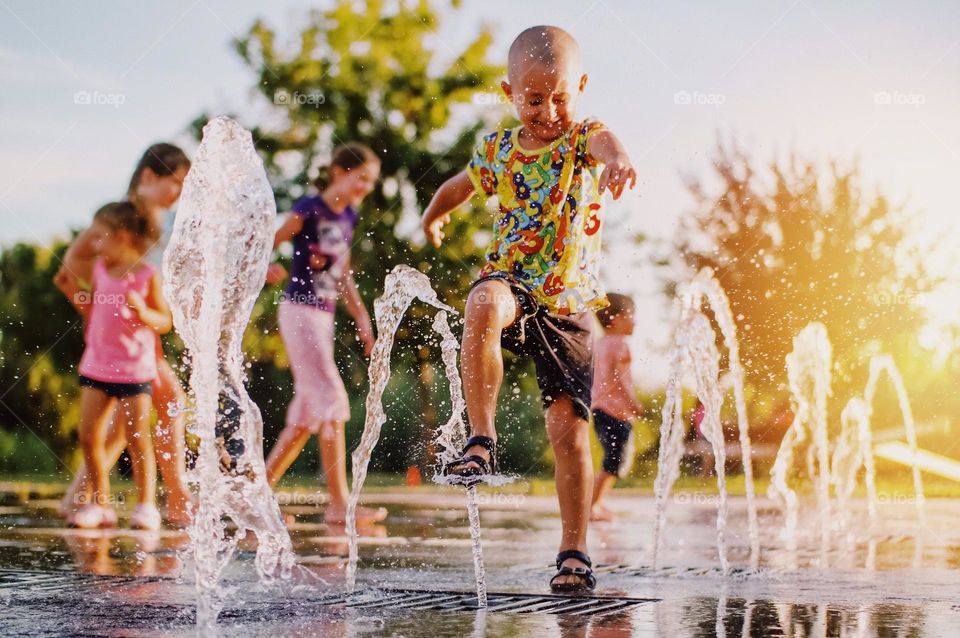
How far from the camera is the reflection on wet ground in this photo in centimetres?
309

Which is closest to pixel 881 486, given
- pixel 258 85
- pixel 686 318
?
pixel 686 318

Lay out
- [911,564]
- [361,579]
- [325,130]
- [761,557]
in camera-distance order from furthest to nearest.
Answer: [325,130]
[761,557]
[911,564]
[361,579]

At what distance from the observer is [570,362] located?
4363 millimetres

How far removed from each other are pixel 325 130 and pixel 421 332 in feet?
16.0

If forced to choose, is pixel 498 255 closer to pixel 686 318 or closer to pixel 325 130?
pixel 686 318

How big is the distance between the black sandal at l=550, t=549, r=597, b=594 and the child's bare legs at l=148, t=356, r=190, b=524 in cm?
302

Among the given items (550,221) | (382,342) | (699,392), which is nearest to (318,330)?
(382,342)

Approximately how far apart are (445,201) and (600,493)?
3.46 meters

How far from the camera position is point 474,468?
143 inches

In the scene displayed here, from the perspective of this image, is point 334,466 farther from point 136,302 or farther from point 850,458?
point 850,458

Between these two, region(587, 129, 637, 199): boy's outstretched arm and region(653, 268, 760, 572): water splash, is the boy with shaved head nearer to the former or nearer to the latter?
region(587, 129, 637, 199): boy's outstretched arm

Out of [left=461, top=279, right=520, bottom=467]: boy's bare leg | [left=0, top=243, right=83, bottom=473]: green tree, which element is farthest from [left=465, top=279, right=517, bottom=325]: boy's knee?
[left=0, top=243, right=83, bottom=473]: green tree

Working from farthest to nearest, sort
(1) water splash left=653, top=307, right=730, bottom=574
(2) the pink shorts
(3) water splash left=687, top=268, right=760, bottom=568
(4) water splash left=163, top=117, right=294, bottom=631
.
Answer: (2) the pink shorts, (3) water splash left=687, top=268, right=760, bottom=568, (1) water splash left=653, top=307, right=730, bottom=574, (4) water splash left=163, top=117, right=294, bottom=631

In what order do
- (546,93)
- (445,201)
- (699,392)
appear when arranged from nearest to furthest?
(546,93), (445,201), (699,392)
